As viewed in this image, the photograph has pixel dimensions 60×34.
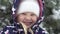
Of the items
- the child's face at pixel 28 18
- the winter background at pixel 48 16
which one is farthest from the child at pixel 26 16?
the winter background at pixel 48 16

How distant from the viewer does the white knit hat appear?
191 centimetres

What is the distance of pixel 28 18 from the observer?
1920mm

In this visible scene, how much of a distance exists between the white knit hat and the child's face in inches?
1.1

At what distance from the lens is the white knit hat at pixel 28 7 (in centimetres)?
191

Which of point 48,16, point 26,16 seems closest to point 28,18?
point 26,16

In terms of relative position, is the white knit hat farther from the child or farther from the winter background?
the winter background

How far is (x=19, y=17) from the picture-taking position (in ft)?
6.36

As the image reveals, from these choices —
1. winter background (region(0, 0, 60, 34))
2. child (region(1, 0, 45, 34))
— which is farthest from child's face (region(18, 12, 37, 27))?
winter background (region(0, 0, 60, 34))

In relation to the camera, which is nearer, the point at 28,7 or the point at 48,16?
the point at 28,7

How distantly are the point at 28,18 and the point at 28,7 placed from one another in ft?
0.28

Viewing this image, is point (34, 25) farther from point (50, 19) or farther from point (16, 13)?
point (50, 19)

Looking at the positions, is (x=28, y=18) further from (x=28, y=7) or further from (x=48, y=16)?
(x=48, y=16)

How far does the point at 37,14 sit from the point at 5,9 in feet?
2.77

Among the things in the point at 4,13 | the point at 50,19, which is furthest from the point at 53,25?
the point at 4,13
